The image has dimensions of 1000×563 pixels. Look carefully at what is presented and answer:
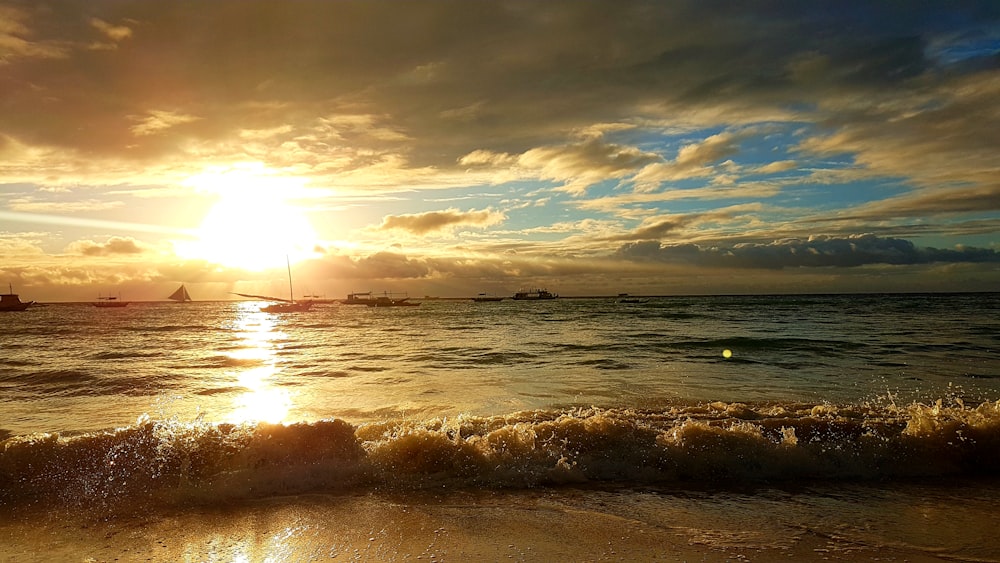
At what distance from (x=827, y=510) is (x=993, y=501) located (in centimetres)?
239

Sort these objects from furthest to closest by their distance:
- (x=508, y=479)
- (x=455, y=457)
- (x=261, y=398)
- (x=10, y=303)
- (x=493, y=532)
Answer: (x=10, y=303)
(x=261, y=398)
(x=455, y=457)
(x=508, y=479)
(x=493, y=532)

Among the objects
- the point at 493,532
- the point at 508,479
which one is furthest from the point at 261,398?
the point at 493,532

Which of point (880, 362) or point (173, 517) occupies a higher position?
point (173, 517)

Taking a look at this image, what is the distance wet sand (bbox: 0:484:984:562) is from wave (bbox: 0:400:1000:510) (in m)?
0.63

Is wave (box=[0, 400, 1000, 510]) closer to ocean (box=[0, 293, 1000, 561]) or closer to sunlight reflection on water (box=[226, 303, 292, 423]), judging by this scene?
ocean (box=[0, 293, 1000, 561])

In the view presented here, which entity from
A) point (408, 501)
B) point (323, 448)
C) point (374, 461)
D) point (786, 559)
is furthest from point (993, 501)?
point (323, 448)

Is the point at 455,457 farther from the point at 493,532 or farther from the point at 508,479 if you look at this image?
the point at 493,532

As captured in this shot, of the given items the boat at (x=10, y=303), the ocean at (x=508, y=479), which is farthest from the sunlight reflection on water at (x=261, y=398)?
the boat at (x=10, y=303)

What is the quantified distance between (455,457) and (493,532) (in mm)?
2386

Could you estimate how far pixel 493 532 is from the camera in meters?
6.05

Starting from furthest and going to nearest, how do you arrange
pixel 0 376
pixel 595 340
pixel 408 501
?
pixel 595 340
pixel 0 376
pixel 408 501

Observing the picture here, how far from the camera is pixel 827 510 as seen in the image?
6695 mm

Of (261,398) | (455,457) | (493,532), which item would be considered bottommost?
(261,398)

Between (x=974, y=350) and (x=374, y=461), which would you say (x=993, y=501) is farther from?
(x=974, y=350)
